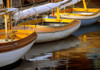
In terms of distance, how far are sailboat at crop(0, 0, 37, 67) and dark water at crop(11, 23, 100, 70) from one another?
52cm

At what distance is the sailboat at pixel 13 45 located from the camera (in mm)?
8180

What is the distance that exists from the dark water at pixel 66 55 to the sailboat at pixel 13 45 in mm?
516

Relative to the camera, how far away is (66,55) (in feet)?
33.4

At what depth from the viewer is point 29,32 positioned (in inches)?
384

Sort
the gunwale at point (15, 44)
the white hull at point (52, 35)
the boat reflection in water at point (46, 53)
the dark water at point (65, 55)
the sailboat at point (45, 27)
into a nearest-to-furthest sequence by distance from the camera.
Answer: the gunwale at point (15, 44), the dark water at point (65, 55), the boat reflection in water at point (46, 53), the sailboat at point (45, 27), the white hull at point (52, 35)

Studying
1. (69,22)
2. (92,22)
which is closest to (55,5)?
(69,22)

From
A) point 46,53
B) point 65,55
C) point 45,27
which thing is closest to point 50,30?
point 45,27

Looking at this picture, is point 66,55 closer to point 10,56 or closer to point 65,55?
point 65,55

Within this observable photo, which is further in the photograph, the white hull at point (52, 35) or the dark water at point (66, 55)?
the white hull at point (52, 35)

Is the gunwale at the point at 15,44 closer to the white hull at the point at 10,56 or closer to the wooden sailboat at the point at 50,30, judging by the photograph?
the white hull at the point at 10,56

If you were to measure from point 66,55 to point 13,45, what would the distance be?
2.37 m

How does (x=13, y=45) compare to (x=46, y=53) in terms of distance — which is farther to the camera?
(x=46, y=53)

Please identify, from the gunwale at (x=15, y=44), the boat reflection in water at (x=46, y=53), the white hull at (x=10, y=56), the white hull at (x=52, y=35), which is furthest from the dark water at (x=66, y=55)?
the gunwale at (x=15, y=44)

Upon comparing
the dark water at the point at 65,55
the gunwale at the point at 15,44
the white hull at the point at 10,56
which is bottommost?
the dark water at the point at 65,55
